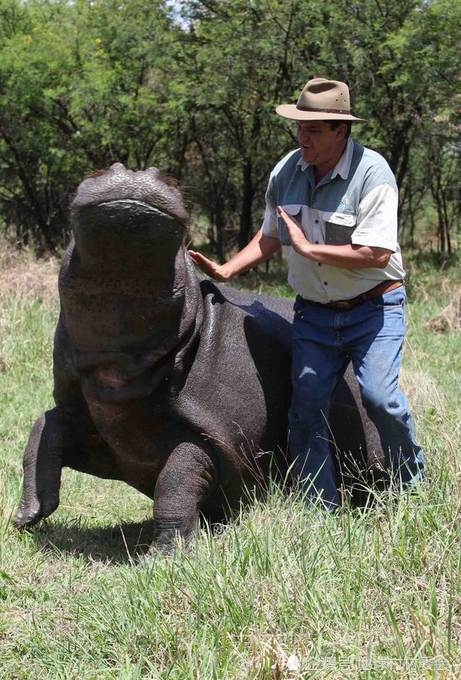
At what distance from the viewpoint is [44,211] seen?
574 inches

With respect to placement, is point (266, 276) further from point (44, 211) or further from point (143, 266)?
point (143, 266)

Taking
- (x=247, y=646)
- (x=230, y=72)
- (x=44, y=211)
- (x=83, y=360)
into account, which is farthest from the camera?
(x=44, y=211)

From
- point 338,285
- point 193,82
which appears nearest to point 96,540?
point 338,285

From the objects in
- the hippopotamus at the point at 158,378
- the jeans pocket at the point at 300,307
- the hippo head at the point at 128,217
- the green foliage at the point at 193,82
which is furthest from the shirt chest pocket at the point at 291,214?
the green foliage at the point at 193,82

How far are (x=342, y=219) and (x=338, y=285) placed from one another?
30 centimetres

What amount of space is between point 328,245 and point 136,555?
164 centimetres

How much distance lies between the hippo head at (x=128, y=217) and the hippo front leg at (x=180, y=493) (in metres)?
0.89

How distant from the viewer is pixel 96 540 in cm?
418

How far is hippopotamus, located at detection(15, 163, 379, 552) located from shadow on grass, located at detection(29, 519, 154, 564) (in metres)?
0.19

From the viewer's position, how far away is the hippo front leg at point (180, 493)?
366 cm

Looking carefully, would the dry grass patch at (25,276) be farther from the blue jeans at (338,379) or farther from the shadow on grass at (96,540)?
the blue jeans at (338,379)

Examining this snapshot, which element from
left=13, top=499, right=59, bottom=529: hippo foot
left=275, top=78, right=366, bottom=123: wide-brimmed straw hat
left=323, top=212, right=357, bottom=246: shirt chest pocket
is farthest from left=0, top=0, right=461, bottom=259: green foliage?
left=13, top=499, right=59, bottom=529: hippo foot

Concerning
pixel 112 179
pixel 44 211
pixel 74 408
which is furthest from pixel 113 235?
pixel 44 211

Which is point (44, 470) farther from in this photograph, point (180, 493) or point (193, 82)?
point (193, 82)
